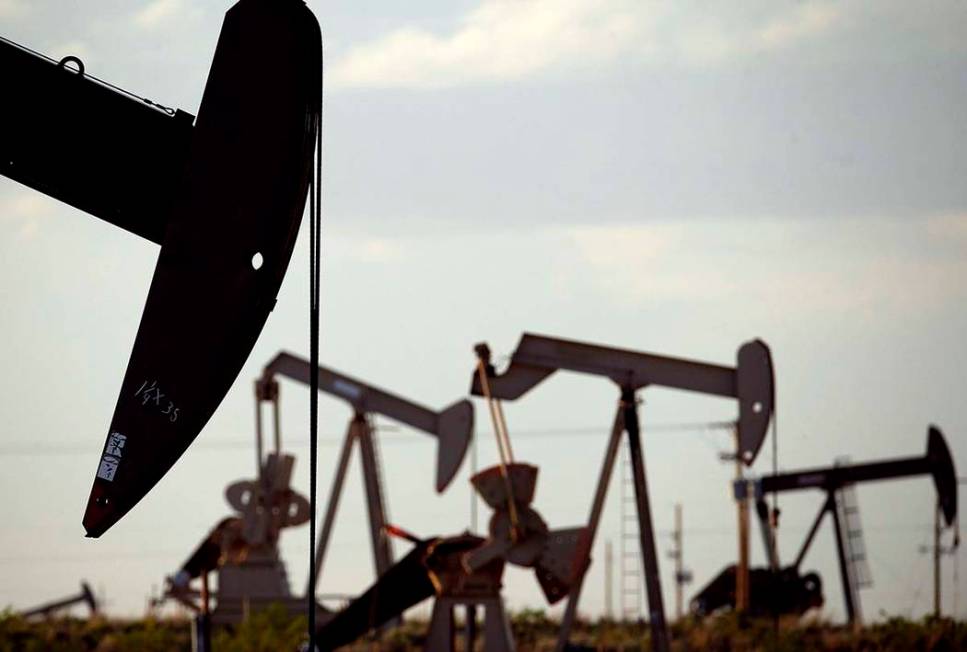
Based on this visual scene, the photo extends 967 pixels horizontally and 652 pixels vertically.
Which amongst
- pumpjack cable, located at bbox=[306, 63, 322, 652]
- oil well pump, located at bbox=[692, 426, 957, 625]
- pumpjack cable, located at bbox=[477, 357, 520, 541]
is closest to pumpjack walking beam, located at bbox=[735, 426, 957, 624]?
oil well pump, located at bbox=[692, 426, 957, 625]

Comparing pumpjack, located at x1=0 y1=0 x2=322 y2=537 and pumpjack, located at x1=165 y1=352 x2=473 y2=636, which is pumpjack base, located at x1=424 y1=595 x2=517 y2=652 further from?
pumpjack, located at x1=0 y1=0 x2=322 y2=537

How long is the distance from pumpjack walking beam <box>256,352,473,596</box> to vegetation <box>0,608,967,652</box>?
3.99 ft

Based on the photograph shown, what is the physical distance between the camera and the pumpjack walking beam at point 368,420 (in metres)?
24.5

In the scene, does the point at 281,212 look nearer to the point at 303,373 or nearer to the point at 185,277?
the point at 185,277

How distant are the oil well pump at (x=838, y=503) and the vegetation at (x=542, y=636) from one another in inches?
67.8

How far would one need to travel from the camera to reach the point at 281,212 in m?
6.49

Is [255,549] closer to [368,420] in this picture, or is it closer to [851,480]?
[368,420]

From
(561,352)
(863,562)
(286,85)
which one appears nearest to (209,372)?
(286,85)

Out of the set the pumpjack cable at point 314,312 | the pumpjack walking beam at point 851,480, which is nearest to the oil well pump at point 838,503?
the pumpjack walking beam at point 851,480

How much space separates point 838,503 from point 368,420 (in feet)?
20.0

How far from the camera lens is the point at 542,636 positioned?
25.0 meters

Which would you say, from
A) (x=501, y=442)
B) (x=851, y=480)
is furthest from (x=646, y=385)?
(x=851, y=480)

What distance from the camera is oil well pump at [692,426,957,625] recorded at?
86.6 feet

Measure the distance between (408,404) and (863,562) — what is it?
6.62 metres
